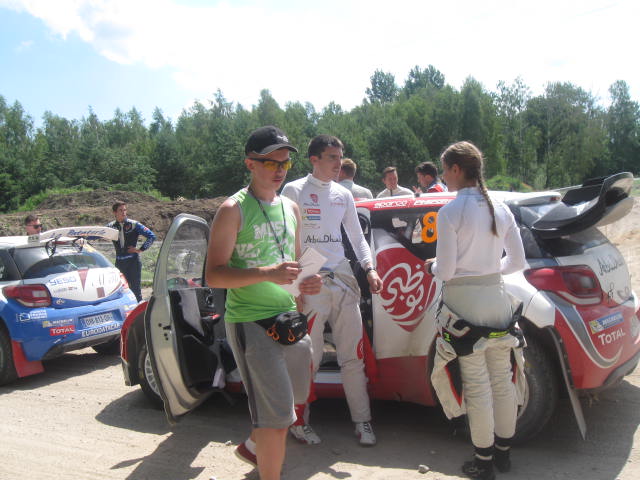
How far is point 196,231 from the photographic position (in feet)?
13.9

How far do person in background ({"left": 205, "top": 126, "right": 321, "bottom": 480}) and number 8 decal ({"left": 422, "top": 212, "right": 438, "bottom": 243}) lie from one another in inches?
54.5

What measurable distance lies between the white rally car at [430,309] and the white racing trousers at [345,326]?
132mm

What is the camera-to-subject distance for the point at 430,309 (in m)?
3.66

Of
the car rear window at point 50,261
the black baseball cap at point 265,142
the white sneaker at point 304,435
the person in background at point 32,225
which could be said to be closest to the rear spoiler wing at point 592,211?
the black baseball cap at point 265,142

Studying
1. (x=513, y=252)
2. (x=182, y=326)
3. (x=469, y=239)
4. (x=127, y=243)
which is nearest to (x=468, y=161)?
(x=469, y=239)

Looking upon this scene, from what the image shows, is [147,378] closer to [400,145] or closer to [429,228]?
[429,228]

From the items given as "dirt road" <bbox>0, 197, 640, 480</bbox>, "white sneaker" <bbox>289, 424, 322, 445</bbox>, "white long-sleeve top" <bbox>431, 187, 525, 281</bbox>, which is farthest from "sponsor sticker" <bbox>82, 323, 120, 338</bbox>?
"white long-sleeve top" <bbox>431, 187, 525, 281</bbox>

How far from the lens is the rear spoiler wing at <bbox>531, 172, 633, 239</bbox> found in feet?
11.1

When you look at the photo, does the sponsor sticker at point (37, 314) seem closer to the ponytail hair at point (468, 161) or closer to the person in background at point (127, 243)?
the person in background at point (127, 243)

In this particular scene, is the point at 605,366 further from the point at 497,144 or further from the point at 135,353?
the point at 497,144

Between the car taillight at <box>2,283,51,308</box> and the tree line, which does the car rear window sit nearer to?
the car taillight at <box>2,283,51,308</box>

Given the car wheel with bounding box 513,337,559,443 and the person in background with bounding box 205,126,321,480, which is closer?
the person in background with bounding box 205,126,321,480

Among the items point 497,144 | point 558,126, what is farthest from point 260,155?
point 558,126

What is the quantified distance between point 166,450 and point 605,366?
3.07 metres
